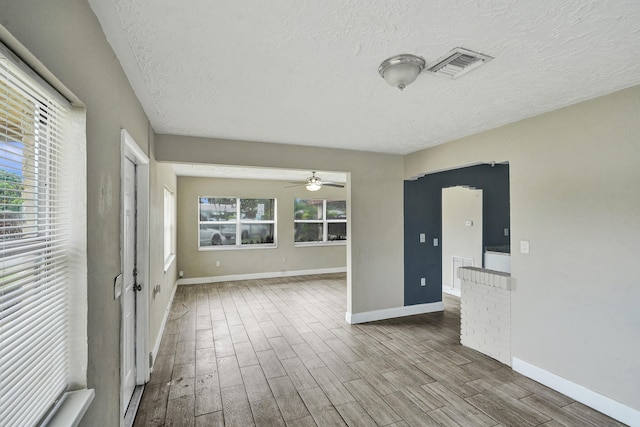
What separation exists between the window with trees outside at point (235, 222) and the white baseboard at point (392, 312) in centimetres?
367

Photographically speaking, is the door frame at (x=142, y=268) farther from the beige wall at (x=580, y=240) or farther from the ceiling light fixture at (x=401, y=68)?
the beige wall at (x=580, y=240)

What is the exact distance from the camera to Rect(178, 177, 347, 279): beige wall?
685cm

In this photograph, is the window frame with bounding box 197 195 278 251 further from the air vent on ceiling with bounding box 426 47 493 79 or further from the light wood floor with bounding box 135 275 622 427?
the air vent on ceiling with bounding box 426 47 493 79

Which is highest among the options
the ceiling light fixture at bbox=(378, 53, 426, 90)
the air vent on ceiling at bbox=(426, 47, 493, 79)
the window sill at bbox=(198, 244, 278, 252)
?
the air vent on ceiling at bbox=(426, 47, 493, 79)

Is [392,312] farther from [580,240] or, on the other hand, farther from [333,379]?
[580,240]

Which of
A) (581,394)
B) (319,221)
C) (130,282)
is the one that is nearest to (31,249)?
(130,282)

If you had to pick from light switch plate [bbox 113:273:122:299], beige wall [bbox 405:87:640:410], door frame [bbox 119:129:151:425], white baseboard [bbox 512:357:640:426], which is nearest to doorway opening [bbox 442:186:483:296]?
beige wall [bbox 405:87:640:410]

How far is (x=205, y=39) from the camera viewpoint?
163cm

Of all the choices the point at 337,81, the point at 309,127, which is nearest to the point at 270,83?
the point at 337,81

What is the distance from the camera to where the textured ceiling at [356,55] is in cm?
141

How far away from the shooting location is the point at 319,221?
8.20 metres

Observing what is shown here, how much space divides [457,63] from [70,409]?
2516 mm

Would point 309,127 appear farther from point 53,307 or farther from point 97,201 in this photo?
point 53,307

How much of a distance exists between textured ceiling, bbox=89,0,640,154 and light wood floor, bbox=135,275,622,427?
2.45 meters
